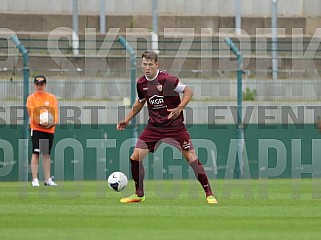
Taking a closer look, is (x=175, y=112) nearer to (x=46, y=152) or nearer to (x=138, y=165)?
(x=138, y=165)

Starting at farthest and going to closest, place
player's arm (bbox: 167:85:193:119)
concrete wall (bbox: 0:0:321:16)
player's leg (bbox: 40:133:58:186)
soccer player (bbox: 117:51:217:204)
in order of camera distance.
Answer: concrete wall (bbox: 0:0:321:16)
player's leg (bbox: 40:133:58:186)
soccer player (bbox: 117:51:217:204)
player's arm (bbox: 167:85:193:119)

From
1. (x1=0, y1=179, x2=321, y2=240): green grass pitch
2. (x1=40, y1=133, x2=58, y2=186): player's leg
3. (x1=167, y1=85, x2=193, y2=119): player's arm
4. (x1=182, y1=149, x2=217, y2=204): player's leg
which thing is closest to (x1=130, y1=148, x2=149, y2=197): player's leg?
(x1=0, y1=179, x2=321, y2=240): green grass pitch

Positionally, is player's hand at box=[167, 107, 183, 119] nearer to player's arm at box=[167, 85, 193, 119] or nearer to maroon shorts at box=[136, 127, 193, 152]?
player's arm at box=[167, 85, 193, 119]

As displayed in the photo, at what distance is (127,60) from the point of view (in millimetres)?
26344

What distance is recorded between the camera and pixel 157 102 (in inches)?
572

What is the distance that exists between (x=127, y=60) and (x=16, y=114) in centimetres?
391

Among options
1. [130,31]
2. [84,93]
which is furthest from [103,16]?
[84,93]

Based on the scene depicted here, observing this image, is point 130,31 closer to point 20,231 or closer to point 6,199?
point 6,199

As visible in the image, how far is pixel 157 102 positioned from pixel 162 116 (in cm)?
22

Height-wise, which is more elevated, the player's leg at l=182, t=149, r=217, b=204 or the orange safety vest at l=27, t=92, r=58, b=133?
the orange safety vest at l=27, t=92, r=58, b=133

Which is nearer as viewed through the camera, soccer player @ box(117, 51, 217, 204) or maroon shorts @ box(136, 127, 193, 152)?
soccer player @ box(117, 51, 217, 204)

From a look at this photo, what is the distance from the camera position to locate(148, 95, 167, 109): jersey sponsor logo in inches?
571

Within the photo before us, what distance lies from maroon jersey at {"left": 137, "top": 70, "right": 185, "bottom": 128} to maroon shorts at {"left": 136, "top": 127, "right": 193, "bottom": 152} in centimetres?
9

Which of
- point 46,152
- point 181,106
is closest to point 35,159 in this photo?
point 46,152
